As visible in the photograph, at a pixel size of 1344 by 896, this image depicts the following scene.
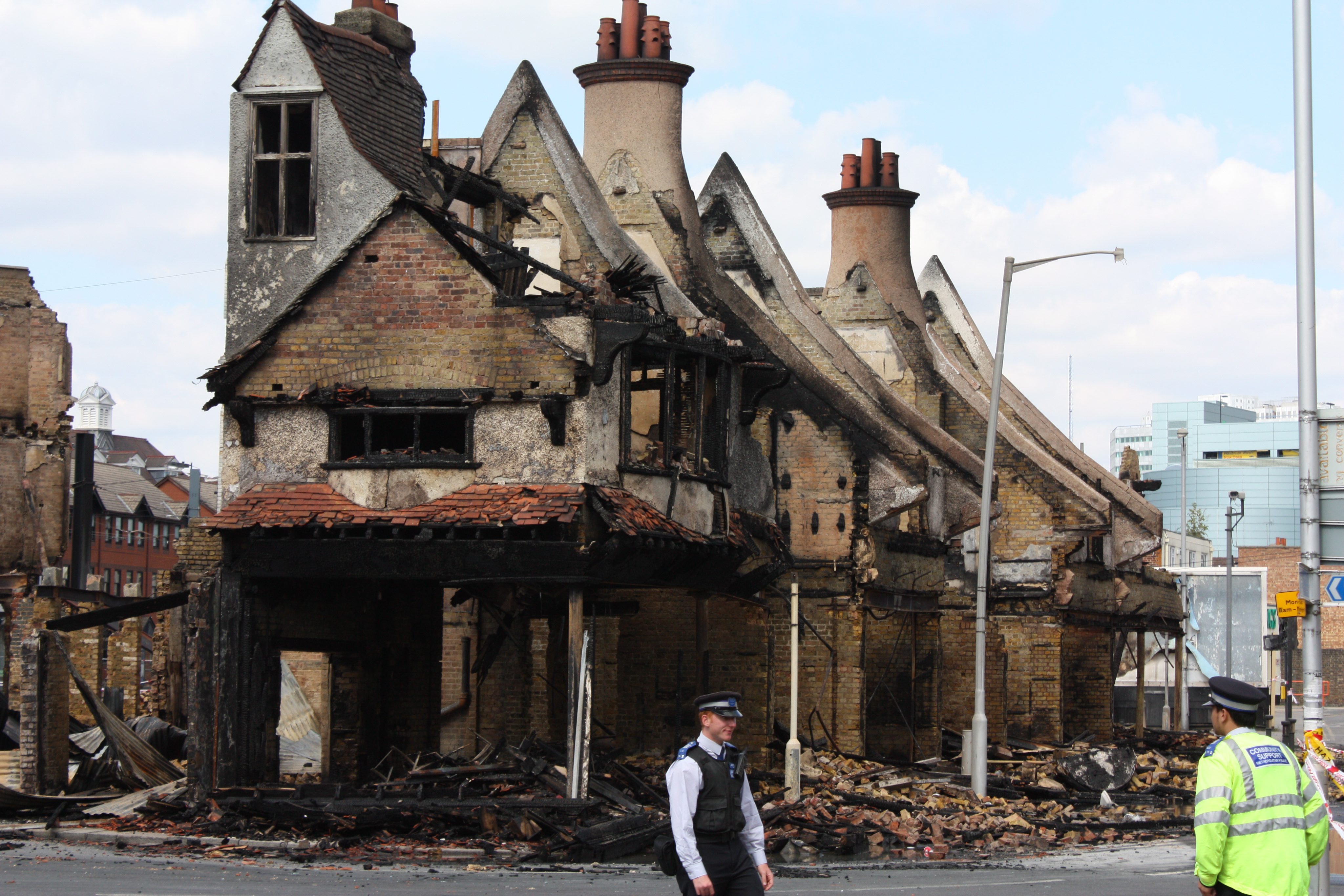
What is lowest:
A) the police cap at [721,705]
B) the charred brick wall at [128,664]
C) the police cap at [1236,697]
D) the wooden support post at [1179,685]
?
the wooden support post at [1179,685]

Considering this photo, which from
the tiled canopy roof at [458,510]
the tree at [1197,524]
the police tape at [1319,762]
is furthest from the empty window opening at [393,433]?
the tree at [1197,524]

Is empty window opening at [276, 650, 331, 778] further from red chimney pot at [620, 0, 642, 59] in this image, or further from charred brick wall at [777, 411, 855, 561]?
red chimney pot at [620, 0, 642, 59]

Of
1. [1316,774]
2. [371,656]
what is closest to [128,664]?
[371,656]

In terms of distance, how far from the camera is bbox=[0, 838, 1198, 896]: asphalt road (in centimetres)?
1346

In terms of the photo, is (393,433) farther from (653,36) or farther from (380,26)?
(653,36)

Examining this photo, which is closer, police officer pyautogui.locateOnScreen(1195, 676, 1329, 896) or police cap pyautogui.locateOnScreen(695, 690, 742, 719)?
police officer pyautogui.locateOnScreen(1195, 676, 1329, 896)

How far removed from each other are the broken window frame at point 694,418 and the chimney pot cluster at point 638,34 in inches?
306

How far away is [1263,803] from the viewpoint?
7.53 m

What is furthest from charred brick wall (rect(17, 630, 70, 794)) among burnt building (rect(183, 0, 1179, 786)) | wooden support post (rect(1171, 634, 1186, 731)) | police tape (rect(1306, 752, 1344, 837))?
wooden support post (rect(1171, 634, 1186, 731))

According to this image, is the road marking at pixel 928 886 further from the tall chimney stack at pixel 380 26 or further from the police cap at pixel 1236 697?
the tall chimney stack at pixel 380 26

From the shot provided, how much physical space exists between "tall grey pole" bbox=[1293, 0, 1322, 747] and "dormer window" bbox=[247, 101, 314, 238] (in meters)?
11.1

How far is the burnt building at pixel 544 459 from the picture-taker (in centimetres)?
1906

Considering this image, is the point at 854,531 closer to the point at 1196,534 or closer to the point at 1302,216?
the point at 1302,216

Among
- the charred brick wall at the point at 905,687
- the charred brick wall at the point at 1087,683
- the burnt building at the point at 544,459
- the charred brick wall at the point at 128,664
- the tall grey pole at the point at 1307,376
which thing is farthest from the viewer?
the charred brick wall at the point at 1087,683
